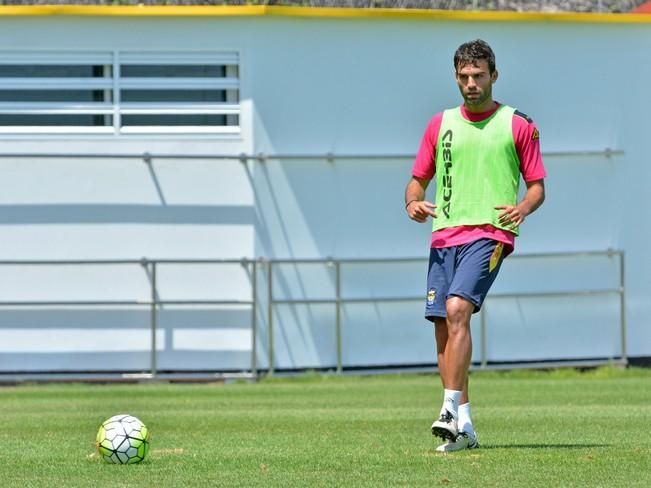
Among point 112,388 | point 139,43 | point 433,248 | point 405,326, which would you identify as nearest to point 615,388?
point 405,326

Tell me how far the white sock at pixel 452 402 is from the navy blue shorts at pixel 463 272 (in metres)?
0.52

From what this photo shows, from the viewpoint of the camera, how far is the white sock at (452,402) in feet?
32.2

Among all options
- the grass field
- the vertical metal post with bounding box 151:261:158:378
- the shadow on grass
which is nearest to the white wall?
the vertical metal post with bounding box 151:261:158:378

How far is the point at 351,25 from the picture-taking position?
22.6 m

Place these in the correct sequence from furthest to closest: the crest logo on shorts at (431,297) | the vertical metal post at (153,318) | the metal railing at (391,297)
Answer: the metal railing at (391,297) → the vertical metal post at (153,318) → the crest logo on shorts at (431,297)

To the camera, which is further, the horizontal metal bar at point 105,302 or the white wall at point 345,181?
the white wall at point 345,181

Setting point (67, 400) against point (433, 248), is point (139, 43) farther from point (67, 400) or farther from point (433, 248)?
point (433, 248)

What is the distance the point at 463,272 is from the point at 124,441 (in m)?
2.25

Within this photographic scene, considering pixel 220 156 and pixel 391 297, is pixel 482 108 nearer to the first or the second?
pixel 220 156

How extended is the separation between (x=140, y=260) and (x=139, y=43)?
9.35 ft

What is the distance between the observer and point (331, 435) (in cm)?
1158

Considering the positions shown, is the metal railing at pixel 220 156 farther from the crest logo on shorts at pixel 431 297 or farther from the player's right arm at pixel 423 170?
the crest logo on shorts at pixel 431 297

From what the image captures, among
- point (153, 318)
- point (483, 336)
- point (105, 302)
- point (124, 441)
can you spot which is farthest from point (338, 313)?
point (124, 441)

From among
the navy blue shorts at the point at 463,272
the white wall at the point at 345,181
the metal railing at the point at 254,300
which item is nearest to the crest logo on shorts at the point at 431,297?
the navy blue shorts at the point at 463,272
